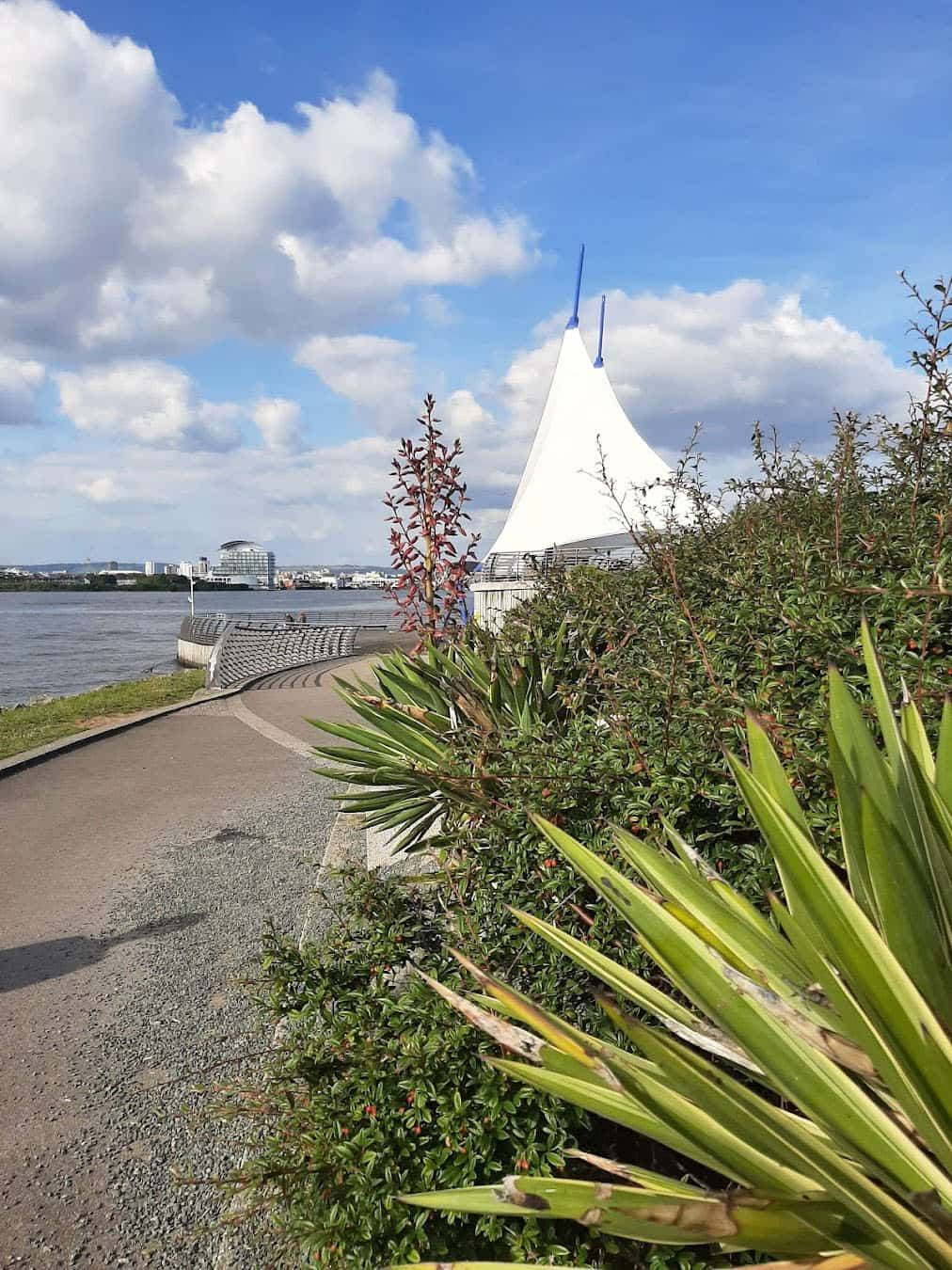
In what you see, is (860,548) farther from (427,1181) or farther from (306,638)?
(306,638)

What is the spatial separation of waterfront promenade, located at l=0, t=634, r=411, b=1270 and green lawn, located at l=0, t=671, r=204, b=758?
7.45 feet

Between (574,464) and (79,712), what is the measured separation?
10.6 meters

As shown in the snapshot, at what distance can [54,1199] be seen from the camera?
256 centimetres

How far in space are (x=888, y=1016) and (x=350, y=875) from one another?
1838 mm

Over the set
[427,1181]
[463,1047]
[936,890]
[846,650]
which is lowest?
[427,1181]

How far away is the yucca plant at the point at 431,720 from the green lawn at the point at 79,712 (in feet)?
22.6

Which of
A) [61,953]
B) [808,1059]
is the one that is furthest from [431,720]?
[808,1059]

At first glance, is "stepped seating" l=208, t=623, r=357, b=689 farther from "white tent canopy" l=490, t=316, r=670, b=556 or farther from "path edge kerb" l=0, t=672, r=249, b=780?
"white tent canopy" l=490, t=316, r=670, b=556

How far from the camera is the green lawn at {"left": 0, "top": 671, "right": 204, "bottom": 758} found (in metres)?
10.8

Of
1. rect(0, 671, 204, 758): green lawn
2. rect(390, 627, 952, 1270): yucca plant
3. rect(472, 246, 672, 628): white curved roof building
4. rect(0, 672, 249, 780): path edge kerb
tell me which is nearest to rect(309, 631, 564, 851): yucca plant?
rect(390, 627, 952, 1270): yucca plant

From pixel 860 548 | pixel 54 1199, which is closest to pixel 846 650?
pixel 860 548

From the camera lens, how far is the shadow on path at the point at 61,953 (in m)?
4.05

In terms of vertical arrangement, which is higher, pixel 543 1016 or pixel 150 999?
pixel 543 1016

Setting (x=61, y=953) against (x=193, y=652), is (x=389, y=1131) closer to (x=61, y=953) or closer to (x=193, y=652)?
(x=61, y=953)
